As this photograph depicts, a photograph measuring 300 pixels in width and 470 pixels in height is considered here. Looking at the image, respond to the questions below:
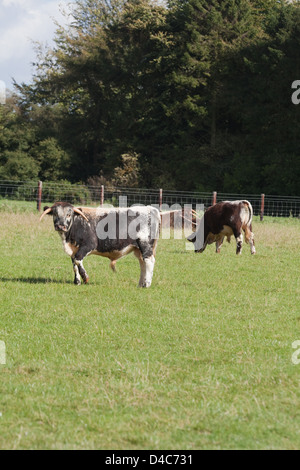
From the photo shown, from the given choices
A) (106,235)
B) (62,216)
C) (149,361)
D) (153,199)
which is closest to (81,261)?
(106,235)

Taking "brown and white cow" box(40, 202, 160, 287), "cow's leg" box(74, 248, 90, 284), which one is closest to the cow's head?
"brown and white cow" box(40, 202, 160, 287)

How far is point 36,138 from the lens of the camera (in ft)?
147

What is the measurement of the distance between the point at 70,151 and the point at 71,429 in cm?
4201

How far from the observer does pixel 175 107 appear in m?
41.6

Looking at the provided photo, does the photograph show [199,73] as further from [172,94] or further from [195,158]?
[195,158]

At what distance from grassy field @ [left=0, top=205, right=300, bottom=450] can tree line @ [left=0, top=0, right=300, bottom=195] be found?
2806 cm

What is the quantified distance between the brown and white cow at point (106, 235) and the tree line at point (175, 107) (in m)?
27.1

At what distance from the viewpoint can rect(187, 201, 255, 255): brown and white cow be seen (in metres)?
14.5

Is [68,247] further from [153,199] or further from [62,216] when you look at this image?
[153,199]

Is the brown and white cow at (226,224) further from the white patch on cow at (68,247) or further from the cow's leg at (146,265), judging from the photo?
the white patch on cow at (68,247)

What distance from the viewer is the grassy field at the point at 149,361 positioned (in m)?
4.20

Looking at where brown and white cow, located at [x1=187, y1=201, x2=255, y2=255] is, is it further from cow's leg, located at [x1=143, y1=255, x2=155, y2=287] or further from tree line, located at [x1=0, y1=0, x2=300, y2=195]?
tree line, located at [x1=0, y1=0, x2=300, y2=195]

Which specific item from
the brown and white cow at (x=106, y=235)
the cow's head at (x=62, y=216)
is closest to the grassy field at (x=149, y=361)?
the brown and white cow at (x=106, y=235)
